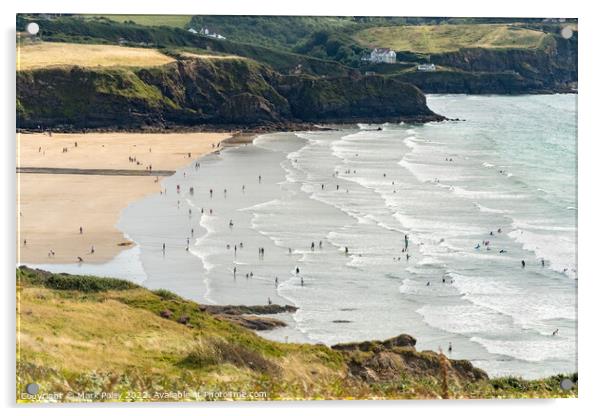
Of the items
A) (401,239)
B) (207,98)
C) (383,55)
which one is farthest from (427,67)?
(207,98)

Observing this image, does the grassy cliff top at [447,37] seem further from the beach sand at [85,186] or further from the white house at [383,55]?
the beach sand at [85,186]

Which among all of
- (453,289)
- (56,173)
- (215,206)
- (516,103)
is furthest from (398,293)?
(516,103)

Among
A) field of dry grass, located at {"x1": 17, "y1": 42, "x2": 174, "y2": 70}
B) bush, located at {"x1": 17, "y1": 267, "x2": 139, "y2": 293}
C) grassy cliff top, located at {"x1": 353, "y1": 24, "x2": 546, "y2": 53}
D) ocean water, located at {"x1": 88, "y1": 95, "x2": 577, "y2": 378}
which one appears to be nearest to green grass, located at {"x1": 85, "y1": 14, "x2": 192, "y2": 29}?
grassy cliff top, located at {"x1": 353, "y1": 24, "x2": 546, "y2": 53}

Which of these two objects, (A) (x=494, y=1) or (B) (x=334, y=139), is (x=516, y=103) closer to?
(B) (x=334, y=139)

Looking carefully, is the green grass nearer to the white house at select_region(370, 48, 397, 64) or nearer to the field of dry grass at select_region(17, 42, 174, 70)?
the field of dry grass at select_region(17, 42, 174, 70)

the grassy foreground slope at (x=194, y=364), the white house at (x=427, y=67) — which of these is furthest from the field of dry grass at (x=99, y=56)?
the grassy foreground slope at (x=194, y=364)

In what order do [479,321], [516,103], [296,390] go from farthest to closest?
[516,103]
[479,321]
[296,390]
